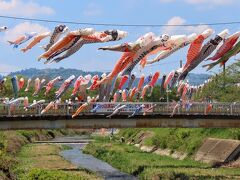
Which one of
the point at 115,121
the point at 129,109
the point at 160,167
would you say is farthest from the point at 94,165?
the point at 129,109

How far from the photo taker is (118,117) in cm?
5541

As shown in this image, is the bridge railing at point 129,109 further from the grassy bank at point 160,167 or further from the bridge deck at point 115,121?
the grassy bank at point 160,167

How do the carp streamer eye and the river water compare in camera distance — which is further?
the river water

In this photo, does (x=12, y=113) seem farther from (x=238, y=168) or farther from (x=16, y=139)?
(x=16, y=139)

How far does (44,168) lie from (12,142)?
25936mm

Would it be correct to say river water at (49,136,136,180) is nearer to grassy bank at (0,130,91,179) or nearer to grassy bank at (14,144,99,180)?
grassy bank at (14,144,99,180)

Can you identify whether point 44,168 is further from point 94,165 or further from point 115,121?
point 94,165

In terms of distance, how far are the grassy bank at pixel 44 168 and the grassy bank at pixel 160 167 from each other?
19.4ft

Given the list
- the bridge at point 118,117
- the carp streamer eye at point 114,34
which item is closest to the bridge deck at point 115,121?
the bridge at point 118,117

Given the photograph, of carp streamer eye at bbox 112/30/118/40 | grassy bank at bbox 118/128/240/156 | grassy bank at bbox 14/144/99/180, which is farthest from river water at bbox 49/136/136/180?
carp streamer eye at bbox 112/30/118/40

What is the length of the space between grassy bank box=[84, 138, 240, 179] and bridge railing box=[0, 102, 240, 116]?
19.4 feet

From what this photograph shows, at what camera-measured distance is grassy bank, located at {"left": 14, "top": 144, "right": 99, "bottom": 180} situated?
137ft

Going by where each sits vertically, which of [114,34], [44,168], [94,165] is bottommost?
[94,165]

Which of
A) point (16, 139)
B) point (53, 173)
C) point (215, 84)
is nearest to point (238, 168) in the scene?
point (53, 173)
